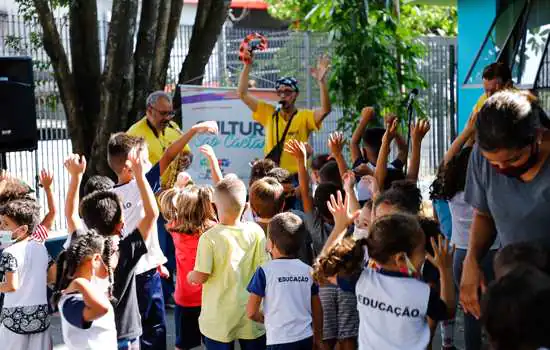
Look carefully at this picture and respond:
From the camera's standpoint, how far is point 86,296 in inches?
183

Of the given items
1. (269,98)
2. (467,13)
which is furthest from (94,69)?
(467,13)

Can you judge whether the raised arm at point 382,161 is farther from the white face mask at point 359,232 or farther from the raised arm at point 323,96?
the raised arm at point 323,96

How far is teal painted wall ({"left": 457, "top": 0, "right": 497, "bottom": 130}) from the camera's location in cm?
1227

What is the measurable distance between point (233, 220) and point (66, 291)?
1.20 meters

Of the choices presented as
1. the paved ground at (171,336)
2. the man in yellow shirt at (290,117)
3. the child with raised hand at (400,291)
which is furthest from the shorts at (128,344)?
the man in yellow shirt at (290,117)

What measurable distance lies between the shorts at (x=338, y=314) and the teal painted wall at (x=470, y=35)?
6961 millimetres

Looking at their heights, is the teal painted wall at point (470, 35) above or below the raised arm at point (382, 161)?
above

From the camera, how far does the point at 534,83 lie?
31.8 ft

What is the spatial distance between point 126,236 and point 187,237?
78cm

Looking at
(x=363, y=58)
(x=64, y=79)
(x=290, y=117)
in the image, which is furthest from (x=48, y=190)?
(x=363, y=58)

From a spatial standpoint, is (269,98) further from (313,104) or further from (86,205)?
(86,205)

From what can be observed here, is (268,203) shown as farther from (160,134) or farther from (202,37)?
(202,37)

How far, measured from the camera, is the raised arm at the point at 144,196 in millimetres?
5328

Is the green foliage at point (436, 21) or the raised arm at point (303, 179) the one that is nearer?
the raised arm at point (303, 179)
